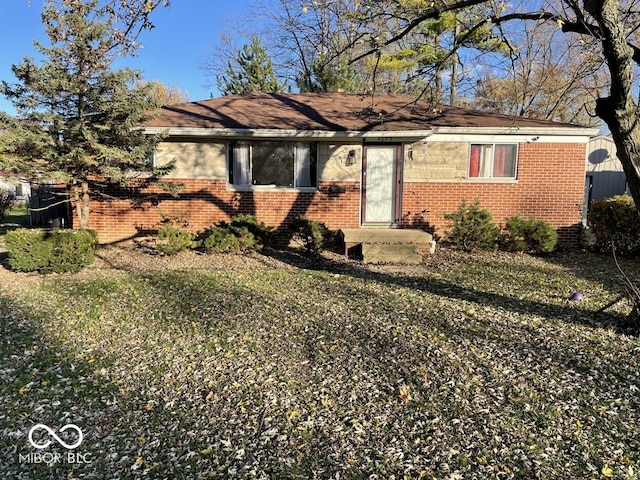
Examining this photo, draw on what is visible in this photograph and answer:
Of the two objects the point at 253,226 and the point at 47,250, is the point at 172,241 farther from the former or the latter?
the point at 47,250

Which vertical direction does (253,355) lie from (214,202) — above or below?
below

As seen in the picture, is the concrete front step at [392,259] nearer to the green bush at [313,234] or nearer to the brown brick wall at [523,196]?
the green bush at [313,234]

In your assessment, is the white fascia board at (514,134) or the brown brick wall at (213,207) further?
the brown brick wall at (213,207)

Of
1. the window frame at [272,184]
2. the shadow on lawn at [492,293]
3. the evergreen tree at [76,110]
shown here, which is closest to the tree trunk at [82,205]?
the evergreen tree at [76,110]

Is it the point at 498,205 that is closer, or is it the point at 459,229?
the point at 459,229

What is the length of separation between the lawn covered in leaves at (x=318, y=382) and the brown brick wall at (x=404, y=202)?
4.08 m

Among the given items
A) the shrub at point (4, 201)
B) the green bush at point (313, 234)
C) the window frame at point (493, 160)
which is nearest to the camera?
the green bush at point (313, 234)

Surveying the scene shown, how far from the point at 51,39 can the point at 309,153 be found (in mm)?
5454

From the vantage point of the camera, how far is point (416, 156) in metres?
10.6

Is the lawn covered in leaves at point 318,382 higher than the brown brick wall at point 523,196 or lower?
lower

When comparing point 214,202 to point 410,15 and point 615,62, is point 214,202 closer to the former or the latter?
point 410,15

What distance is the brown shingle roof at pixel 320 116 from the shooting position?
1002 centimetres

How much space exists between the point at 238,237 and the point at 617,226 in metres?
8.31

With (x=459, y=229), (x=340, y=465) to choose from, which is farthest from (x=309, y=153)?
(x=340, y=465)
